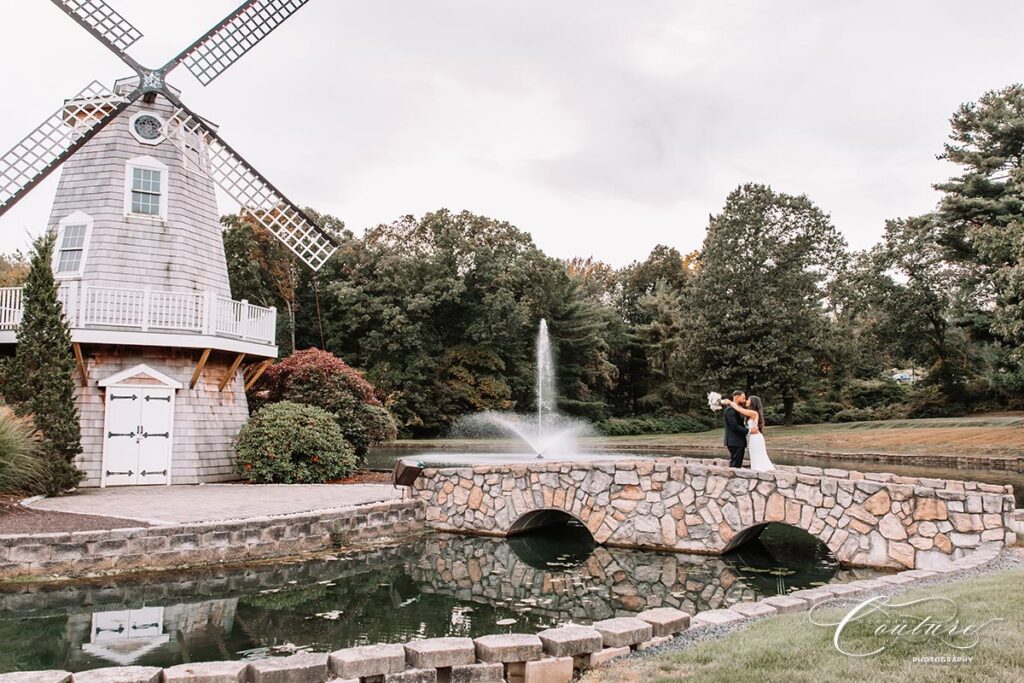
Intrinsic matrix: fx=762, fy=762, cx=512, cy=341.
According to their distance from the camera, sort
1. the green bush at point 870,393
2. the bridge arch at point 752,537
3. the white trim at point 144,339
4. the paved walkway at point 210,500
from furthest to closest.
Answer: the green bush at point 870,393
the white trim at point 144,339
the paved walkway at point 210,500
the bridge arch at point 752,537

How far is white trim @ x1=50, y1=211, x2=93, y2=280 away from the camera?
615 inches

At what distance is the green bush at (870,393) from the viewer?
1688 inches

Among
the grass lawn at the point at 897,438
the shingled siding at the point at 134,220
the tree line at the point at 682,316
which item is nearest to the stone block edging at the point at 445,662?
the shingled siding at the point at 134,220

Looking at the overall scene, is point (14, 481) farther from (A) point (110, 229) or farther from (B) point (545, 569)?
(B) point (545, 569)

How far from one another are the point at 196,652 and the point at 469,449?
23.3 metres

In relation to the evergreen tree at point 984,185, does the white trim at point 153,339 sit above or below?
below

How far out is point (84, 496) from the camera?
526 inches

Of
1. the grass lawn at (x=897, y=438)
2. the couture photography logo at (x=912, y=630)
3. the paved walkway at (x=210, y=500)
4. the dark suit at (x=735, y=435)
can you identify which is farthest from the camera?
the grass lawn at (x=897, y=438)

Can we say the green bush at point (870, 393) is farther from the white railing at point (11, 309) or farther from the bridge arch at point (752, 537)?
the white railing at point (11, 309)

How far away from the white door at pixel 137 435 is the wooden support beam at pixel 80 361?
1.65ft

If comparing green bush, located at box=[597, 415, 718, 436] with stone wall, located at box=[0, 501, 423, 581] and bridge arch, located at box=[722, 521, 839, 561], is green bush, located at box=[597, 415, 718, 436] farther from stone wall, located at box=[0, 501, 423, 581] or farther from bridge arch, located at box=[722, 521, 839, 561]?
stone wall, located at box=[0, 501, 423, 581]

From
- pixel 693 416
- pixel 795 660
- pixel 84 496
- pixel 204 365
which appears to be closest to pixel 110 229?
pixel 204 365

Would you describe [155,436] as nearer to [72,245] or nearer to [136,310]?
[136,310]

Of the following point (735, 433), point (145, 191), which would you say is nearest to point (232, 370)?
point (145, 191)
